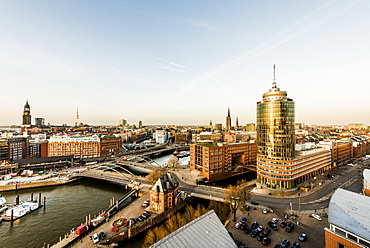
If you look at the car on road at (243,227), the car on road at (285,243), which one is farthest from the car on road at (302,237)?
the car on road at (243,227)

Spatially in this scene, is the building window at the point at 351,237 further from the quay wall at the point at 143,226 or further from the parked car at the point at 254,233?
the quay wall at the point at 143,226

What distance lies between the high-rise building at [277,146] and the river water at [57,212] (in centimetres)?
3525

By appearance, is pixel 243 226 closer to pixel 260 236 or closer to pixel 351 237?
pixel 260 236

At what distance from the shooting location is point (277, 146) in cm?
4666

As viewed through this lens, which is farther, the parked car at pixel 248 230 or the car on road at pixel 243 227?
the car on road at pixel 243 227

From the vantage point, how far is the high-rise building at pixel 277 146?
45.8 m

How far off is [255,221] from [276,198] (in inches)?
564

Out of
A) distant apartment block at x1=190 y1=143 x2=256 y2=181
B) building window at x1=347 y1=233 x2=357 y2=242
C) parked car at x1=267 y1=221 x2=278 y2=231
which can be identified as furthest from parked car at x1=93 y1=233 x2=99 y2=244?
distant apartment block at x1=190 y1=143 x2=256 y2=181

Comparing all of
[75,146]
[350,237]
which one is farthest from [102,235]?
[75,146]

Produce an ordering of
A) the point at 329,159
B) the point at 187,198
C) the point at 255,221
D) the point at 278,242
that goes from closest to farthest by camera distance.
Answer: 1. the point at 278,242
2. the point at 255,221
3. the point at 187,198
4. the point at 329,159

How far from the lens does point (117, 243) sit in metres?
27.7

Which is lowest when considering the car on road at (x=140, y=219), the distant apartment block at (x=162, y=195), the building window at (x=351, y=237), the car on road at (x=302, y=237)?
the car on road at (x=140, y=219)

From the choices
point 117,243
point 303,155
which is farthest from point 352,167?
point 117,243

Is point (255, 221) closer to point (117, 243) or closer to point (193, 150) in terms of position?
point (117, 243)
